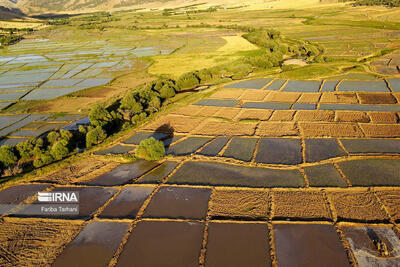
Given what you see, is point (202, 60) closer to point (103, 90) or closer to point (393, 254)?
point (103, 90)

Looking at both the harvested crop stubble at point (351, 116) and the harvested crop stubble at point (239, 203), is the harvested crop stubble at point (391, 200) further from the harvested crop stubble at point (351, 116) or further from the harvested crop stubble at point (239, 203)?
the harvested crop stubble at point (351, 116)

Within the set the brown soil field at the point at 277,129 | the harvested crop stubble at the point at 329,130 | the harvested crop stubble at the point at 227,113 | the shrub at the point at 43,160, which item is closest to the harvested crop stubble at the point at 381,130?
the harvested crop stubble at the point at 329,130

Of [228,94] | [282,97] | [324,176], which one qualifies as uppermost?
[228,94]

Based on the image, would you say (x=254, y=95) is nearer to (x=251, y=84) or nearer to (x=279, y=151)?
(x=251, y=84)

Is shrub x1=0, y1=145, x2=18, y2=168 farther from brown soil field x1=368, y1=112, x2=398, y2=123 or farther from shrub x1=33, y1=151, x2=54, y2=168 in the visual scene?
brown soil field x1=368, y1=112, x2=398, y2=123

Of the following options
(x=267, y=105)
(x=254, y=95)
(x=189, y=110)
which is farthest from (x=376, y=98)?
(x=189, y=110)

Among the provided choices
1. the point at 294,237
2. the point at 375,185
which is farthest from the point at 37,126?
the point at 375,185

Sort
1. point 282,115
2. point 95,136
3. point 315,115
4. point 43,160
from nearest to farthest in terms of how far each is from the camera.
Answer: point 43,160
point 95,136
point 315,115
point 282,115
